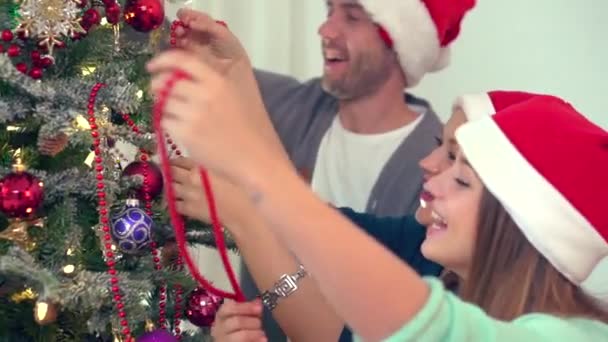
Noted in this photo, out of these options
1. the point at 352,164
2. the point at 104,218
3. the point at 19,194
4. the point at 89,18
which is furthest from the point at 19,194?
the point at 352,164

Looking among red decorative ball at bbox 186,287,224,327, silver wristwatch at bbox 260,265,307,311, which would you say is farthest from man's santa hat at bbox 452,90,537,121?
red decorative ball at bbox 186,287,224,327

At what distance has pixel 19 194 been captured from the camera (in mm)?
874

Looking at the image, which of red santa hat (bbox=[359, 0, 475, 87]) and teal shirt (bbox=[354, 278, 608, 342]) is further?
red santa hat (bbox=[359, 0, 475, 87])

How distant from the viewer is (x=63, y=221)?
3.05 feet

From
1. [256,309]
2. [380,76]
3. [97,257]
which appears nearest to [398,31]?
[380,76]

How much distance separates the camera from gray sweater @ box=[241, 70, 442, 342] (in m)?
1.61

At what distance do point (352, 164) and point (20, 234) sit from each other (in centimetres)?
90

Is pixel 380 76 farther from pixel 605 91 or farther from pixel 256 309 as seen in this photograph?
pixel 256 309

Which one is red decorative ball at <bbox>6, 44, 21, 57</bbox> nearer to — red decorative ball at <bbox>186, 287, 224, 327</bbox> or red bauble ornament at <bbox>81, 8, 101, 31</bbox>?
red bauble ornament at <bbox>81, 8, 101, 31</bbox>

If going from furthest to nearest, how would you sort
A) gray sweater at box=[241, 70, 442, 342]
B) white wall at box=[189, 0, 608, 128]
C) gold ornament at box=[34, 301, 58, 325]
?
1. white wall at box=[189, 0, 608, 128]
2. gray sweater at box=[241, 70, 442, 342]
3. gold ornament at box=[34, 301, 58, 325]

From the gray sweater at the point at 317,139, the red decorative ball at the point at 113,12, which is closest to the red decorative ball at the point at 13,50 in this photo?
the red decorative ball at the point at 113,12

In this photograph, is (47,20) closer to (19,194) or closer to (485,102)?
(19,194)

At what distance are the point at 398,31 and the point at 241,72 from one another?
509 millimetres

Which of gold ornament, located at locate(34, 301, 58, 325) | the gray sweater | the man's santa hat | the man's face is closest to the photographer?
gold ornament, located at locate(34, 301, 58, 325)
